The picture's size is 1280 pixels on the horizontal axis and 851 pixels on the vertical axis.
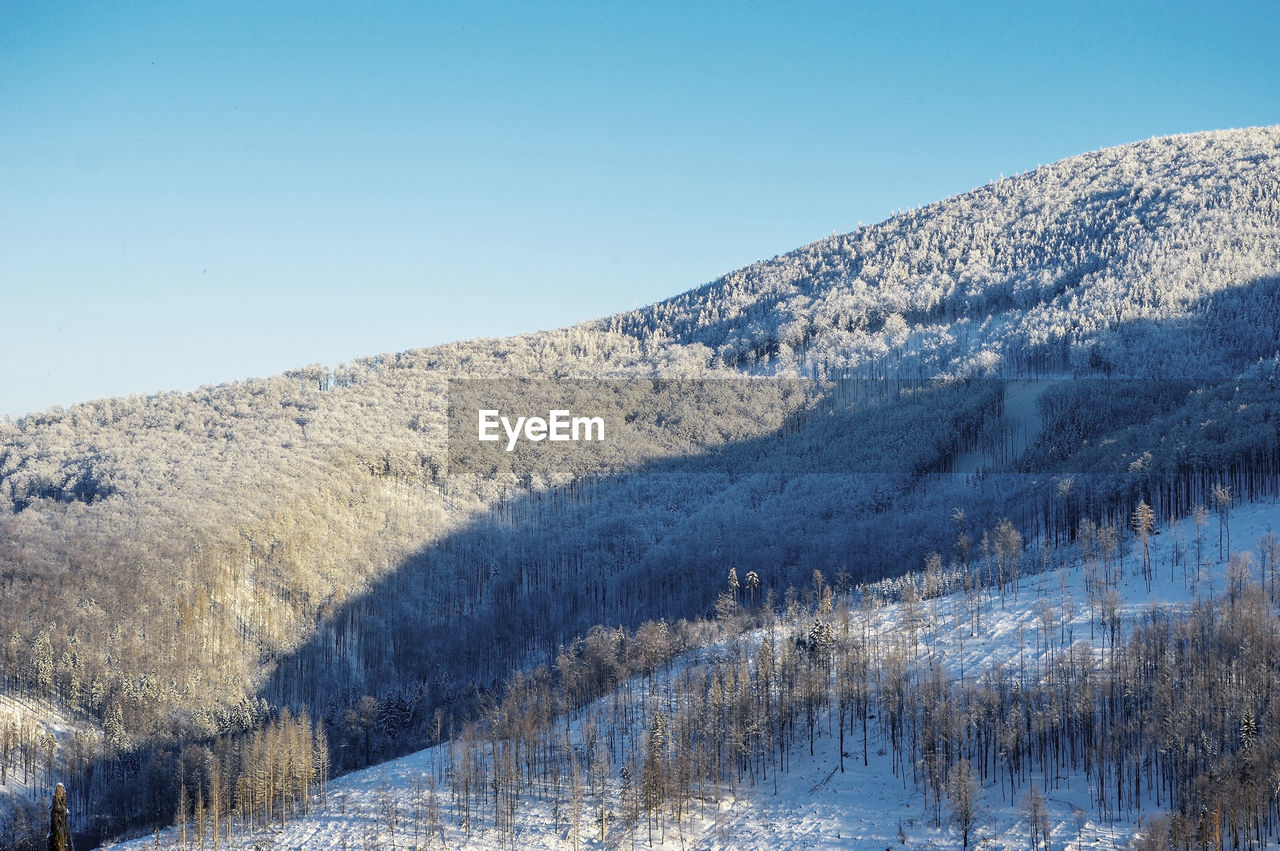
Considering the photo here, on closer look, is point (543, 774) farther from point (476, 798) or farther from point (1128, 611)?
point (1128, 611)

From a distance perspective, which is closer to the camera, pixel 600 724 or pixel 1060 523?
pixel 600 724

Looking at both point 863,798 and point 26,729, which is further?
point 26,729

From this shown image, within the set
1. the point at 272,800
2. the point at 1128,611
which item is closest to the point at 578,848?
the point at 272,800

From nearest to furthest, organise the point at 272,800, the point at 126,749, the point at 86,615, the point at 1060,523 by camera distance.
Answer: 1. the point at 272,800
2. the point at 126,749
3. the point at 1060,523
4. the point at 86,615

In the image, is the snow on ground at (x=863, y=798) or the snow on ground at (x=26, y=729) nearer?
the snow on ground at (x=863, y=798)

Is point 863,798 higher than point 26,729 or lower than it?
higher

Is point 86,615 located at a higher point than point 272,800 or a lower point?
higher

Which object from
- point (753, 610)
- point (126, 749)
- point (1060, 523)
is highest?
point (1060, 523)

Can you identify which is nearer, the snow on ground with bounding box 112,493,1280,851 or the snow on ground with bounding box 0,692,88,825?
the snow on ground with bounding box 112,493,1280,851
